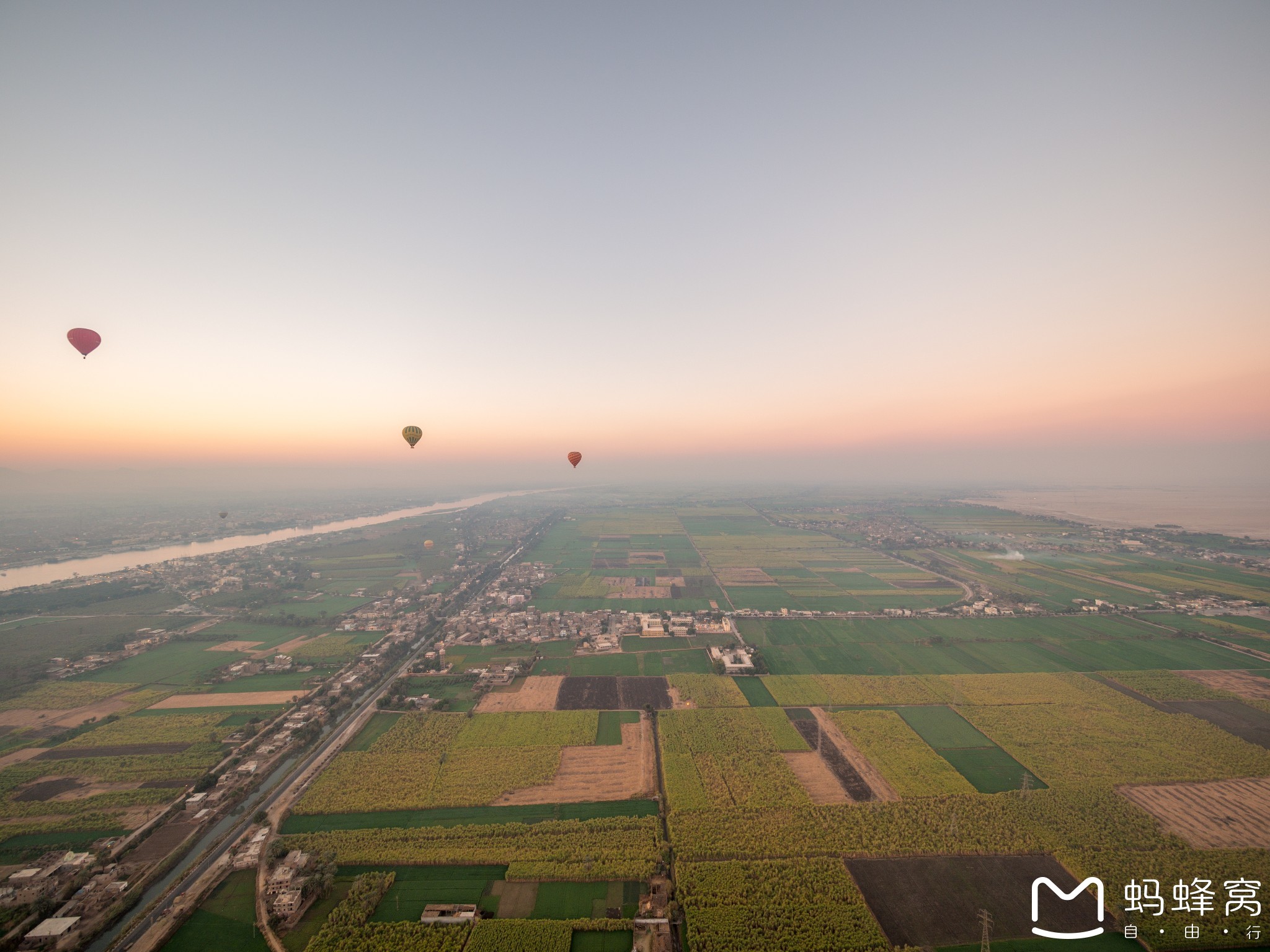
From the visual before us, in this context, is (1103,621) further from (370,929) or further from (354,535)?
(354,535)

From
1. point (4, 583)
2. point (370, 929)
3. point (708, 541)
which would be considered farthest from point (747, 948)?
point (4, 583)

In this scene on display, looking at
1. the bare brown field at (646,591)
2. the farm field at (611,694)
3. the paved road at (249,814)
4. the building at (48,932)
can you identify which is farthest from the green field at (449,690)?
the bare brown field at (646,591)

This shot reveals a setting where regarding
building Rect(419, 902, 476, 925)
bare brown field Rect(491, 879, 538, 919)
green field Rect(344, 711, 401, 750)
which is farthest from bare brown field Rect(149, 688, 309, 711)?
bare brown field Rect(491, 879, 538, 919)

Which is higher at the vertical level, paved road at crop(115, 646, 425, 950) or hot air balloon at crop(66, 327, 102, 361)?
hot air balloon at crop(66, 327, 102, 361)

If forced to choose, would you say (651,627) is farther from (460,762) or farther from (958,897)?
(958,897)

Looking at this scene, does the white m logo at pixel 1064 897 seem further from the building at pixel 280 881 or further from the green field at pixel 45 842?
the green field at pixel 45 842

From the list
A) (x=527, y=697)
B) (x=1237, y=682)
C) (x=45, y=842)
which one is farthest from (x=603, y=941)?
(x=1237, y=682)

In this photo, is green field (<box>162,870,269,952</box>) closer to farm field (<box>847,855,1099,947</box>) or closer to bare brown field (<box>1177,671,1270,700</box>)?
farm field (<box>847,855,1099,947</box>)
